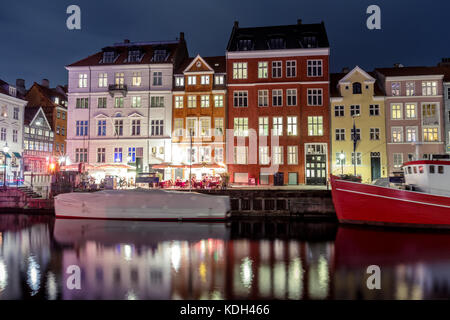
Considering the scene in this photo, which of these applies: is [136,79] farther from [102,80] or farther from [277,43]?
[277,43]

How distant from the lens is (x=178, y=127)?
37.7 meters

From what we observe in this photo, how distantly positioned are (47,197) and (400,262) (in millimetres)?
29427

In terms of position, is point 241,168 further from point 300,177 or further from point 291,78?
point 291,78

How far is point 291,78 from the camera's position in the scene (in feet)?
120

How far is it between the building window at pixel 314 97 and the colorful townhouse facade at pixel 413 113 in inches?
302

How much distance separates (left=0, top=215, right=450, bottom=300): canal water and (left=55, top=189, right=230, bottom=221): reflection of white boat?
1029 millimetres

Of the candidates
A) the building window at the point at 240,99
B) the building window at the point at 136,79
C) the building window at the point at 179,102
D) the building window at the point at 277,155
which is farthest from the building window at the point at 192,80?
the building window at the point at 277,155

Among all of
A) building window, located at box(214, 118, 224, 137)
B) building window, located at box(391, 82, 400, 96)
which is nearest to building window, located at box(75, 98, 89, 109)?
building window, located at box(214, 118, 224, 137)

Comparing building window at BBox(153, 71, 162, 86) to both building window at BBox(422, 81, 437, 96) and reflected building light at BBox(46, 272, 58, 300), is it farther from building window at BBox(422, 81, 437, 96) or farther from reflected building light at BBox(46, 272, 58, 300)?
building window at BBox(422, 81, 437, 96)

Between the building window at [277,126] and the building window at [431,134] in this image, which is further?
Result: the building window at [277,126]

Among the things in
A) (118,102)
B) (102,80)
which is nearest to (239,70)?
(118,102)

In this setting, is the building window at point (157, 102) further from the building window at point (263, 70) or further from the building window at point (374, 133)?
the building window at point (374, 133)

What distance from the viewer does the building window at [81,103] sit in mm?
39469

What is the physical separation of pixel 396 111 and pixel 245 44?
18873 millimetres
